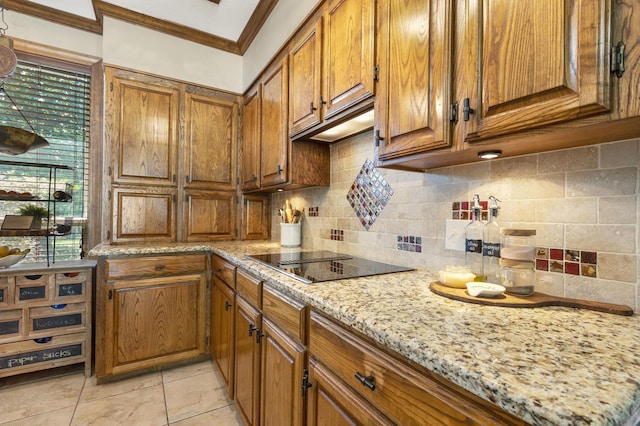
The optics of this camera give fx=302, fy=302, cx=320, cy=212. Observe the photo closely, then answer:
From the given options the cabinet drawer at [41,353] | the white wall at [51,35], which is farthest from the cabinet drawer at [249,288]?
the white wall at [51,35]

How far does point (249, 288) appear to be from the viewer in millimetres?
1515

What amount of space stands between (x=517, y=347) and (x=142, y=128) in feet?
9.05

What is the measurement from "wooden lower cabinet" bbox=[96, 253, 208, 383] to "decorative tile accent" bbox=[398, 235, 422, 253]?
152 centimetres

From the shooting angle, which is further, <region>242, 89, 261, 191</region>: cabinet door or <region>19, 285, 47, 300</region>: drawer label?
<region>242, 89, 261, 191</region>: cabinet door

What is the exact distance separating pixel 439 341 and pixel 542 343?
8.1 inches

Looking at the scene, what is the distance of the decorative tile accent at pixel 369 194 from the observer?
1627 mm

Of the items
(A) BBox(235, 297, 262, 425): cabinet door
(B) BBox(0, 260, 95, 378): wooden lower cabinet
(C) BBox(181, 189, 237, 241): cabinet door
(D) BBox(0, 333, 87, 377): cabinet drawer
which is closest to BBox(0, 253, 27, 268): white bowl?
(B) BBox(0, 260, 95, 378): wooden lower cabinet

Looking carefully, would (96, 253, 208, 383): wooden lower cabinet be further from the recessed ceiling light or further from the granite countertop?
the recessed ceiling light

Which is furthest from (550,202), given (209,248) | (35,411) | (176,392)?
(35,411)

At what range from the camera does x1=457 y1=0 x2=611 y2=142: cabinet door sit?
64 centimetres

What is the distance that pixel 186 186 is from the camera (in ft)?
8.52

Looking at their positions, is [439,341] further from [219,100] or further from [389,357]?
[219,100]

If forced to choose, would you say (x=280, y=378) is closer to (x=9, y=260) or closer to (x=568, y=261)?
(x=568, y=261)

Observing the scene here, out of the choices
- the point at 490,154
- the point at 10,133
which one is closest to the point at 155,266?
the point at 10,133
